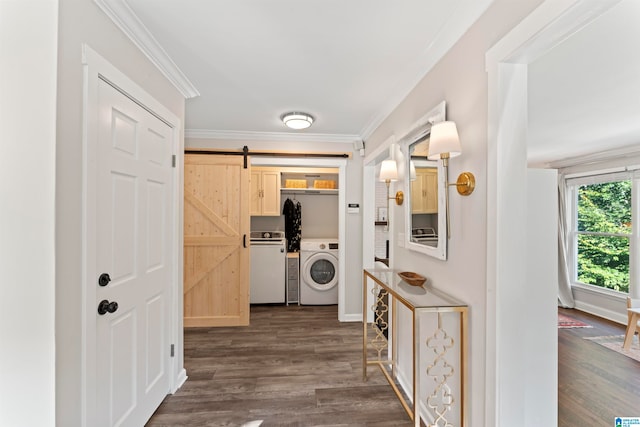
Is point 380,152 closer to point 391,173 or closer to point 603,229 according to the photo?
point 391,173

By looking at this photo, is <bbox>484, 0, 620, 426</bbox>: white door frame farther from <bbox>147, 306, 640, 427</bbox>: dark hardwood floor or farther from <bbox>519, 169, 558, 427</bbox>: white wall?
<bbox>147, 306, 640, 427</bbox>: dark hardwood floor

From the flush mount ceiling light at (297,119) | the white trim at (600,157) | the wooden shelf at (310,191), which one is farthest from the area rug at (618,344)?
the flush mount ceiling light at (297,119)

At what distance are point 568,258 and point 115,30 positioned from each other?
240 inches

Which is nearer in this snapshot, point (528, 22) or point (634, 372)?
point (528, 22)

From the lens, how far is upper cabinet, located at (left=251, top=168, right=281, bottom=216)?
4734 mm

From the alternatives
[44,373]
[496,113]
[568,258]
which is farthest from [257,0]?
[568,258]

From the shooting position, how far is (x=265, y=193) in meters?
4.75

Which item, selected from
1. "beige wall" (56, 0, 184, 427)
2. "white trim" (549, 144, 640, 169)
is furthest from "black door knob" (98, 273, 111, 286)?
"white trim" (549, 144, 640, 169)

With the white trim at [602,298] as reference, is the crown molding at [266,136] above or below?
above

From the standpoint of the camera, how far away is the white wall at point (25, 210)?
34 cm

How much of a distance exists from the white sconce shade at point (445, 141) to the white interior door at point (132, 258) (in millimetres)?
1607

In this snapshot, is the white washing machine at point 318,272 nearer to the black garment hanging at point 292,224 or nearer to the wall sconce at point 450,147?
the black garment hanging at point 292,224

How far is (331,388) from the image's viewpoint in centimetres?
230

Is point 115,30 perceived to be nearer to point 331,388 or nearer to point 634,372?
point 331,388
